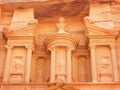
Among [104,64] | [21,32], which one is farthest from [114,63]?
[21,32]

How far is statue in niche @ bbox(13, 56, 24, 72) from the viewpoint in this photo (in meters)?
9.98

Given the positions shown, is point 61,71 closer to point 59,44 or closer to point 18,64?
point 59,44

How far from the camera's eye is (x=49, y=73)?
10.1m

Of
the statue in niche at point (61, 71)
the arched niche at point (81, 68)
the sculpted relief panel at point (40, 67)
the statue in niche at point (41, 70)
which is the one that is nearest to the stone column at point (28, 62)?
the sculpted relief panel at point (40, 67)

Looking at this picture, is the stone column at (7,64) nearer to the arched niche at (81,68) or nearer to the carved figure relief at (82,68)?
the arched niche at (81,68)

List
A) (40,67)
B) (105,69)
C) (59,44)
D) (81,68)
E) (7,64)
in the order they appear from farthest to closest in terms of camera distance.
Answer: (40,67) → (81,68) → (59,44) → (7,64) → (105,69)

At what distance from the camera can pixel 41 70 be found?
34.2 ft

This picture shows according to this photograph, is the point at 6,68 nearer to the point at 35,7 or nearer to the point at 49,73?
the point at 49,73

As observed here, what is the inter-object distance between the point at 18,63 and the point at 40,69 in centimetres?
75

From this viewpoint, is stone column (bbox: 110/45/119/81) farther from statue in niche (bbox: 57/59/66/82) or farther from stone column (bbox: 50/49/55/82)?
stone column (bbox: 50/49/55/82)

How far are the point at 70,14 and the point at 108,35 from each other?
171 centimetres

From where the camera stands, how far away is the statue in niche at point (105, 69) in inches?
381

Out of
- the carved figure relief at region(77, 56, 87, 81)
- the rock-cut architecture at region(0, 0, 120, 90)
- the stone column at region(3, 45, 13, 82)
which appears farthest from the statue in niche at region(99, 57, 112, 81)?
the stone column at region(3, 45, 13, 82)

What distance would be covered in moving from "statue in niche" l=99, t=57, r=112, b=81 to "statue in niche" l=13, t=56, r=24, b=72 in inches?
88.5
